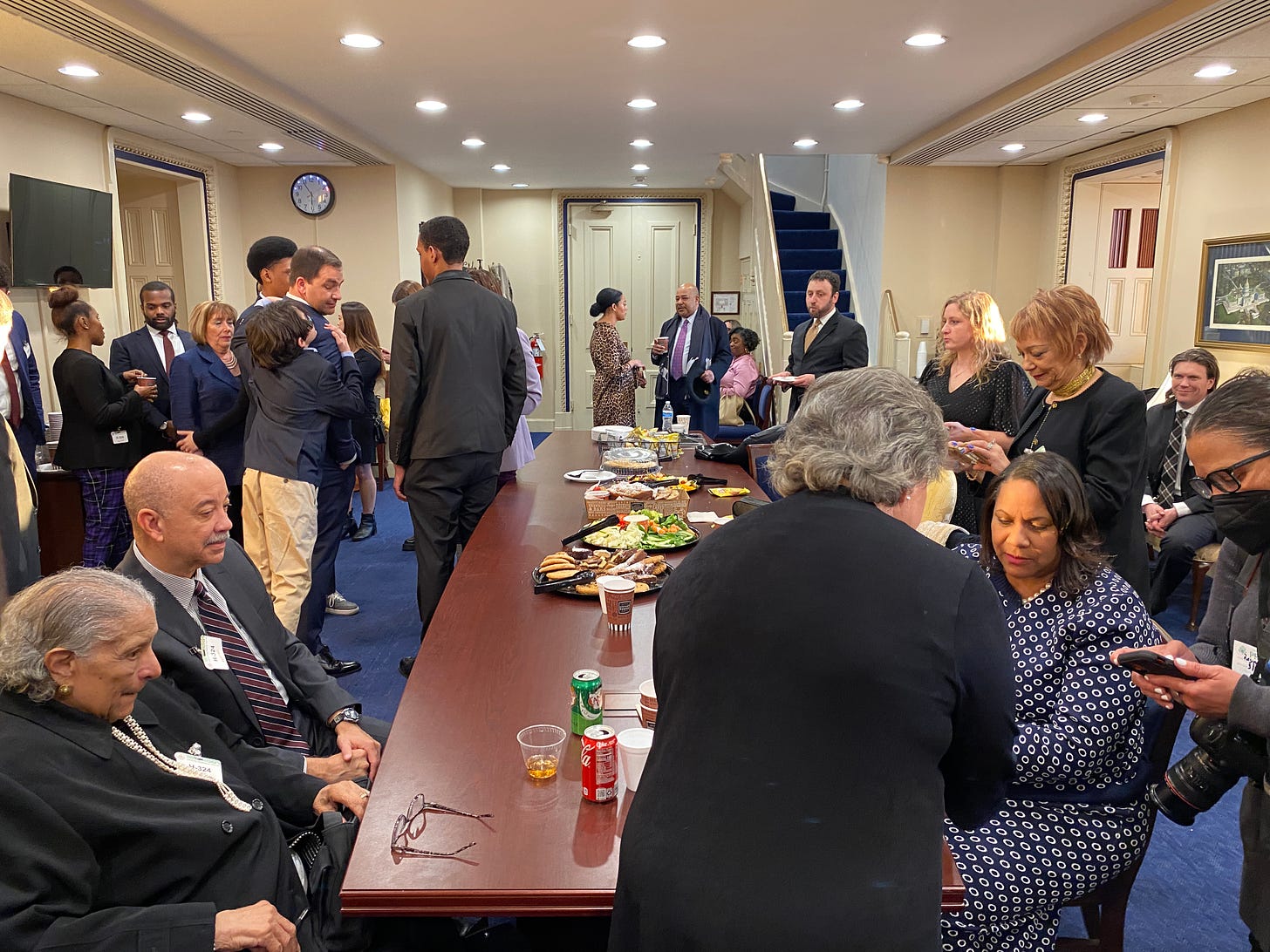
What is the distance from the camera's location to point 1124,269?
7727 millimetres

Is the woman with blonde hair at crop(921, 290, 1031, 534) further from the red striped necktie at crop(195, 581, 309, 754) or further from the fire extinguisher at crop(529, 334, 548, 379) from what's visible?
the fire extinguisher at crop(529, 334, 548, 379)

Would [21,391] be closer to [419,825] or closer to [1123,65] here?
[419,825]

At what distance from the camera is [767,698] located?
106 centimetres

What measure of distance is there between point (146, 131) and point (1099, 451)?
6484mm

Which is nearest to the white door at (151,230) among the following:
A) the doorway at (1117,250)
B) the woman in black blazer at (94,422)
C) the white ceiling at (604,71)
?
the white ceiling at (604,71)

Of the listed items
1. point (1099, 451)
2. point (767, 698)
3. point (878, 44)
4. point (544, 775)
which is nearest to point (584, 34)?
point (878, 44)

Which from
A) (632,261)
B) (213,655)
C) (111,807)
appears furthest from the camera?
(632,261)

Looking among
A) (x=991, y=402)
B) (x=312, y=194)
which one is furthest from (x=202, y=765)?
(x=312, y=194)

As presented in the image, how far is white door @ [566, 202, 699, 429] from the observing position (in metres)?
11.3

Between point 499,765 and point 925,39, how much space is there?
408cm

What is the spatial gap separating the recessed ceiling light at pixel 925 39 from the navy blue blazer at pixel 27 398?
4.51 meters

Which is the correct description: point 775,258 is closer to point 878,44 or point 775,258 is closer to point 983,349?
point 878,44

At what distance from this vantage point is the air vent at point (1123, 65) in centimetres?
368

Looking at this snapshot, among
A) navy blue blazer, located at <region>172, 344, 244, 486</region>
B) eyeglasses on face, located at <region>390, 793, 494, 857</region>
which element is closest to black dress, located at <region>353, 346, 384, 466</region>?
navy blue blazer, located at <region>172, 344, 244, 486</region>
